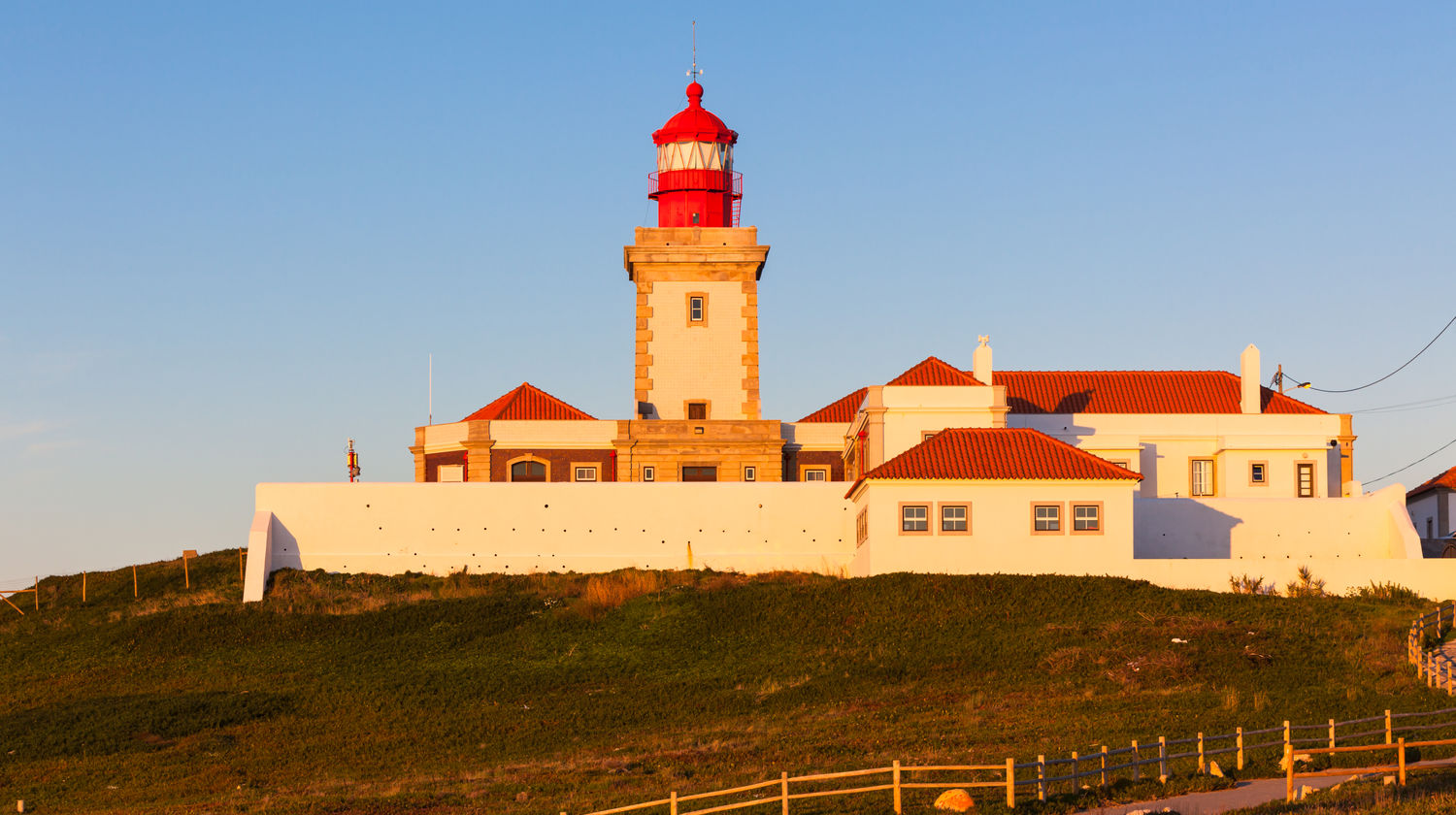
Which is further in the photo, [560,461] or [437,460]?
[437,460]

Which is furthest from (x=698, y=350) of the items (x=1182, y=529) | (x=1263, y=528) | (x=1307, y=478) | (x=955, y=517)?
(x=1307, y=478)

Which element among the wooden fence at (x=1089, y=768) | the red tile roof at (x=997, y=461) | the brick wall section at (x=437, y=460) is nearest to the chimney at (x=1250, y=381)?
the red tile roof at (x=997, y=461)

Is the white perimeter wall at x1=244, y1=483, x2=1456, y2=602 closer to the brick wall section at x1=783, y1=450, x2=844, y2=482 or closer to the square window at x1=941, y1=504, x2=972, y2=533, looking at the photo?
the square window at x1=941, y1=504, x2=972, y2=533

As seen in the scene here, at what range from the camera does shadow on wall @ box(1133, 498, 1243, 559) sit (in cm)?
4606

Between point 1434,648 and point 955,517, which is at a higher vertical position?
point 955,517

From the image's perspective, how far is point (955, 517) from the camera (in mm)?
41719

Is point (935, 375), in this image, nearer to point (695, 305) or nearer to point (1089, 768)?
point (695, 305)

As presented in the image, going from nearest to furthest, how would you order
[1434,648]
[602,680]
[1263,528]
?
[1434,648]
[602,680]
[1263,528]

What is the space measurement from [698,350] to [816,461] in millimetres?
5209

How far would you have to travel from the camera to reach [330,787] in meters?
26.2

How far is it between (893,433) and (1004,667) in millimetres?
14812

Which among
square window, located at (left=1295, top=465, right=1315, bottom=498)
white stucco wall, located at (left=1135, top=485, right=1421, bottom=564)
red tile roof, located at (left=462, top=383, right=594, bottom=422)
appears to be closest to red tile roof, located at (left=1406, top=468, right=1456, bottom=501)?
square window, located at (left=1295, top=465, right=1315, bottom=498)

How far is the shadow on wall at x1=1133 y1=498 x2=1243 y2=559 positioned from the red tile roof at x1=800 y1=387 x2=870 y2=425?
1143 cm

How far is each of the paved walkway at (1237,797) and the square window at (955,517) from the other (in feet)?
60.4
